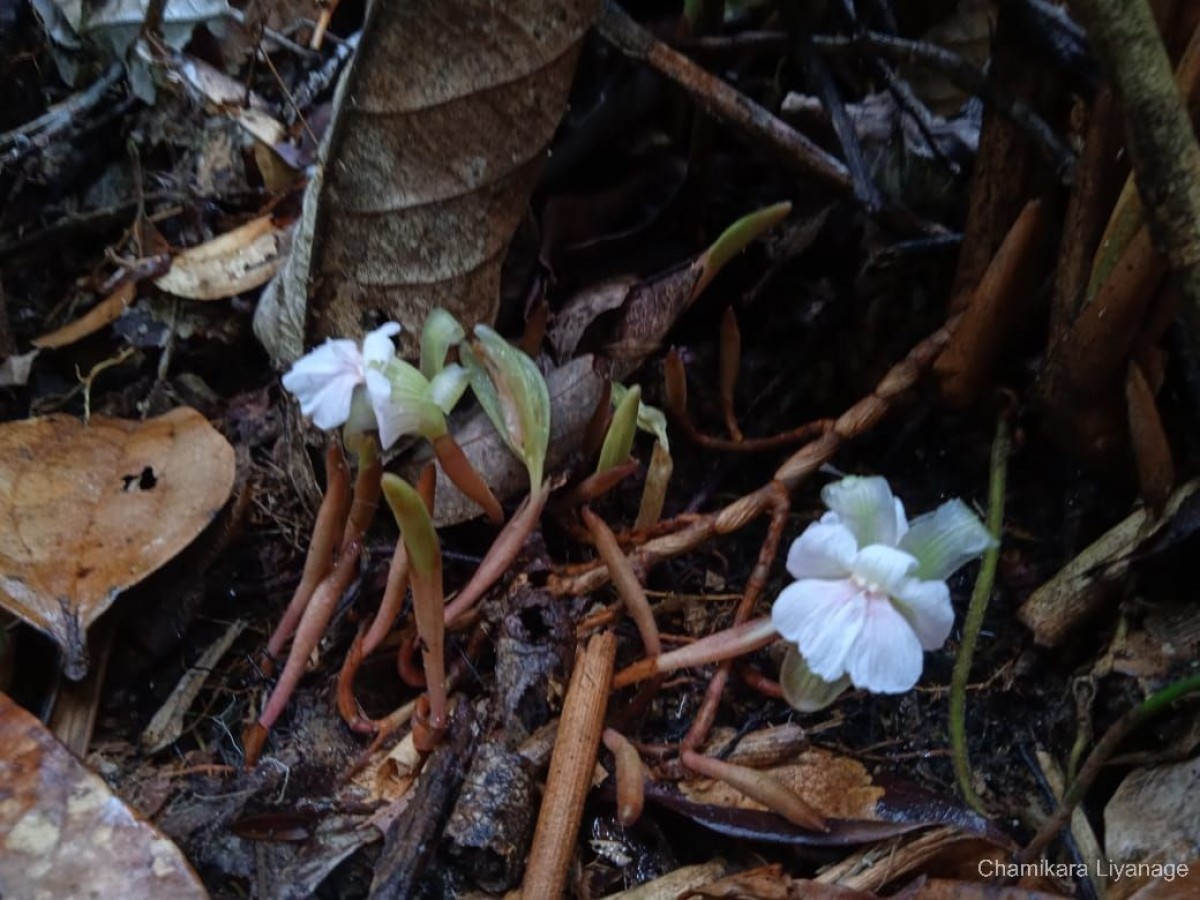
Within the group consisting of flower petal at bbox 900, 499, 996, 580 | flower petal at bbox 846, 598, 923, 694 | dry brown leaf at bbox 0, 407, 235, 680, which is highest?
flower petal at bbox 900, 499, 996, 580

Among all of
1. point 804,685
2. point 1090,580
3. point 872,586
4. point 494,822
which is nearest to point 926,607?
point 872,586

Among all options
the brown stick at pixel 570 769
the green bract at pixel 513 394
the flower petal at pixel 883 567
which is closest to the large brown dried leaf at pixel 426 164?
the green bract at pixel 513 394

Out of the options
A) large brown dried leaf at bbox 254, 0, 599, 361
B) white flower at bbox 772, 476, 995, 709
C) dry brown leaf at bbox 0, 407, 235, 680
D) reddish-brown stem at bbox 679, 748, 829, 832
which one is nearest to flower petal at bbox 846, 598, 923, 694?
white flower at bbox 772, 476, 995, 709

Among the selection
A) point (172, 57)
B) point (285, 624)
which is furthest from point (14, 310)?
point (285, 624)

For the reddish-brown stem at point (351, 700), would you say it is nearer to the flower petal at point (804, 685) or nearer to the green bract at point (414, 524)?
the green bract at point (414, 524)

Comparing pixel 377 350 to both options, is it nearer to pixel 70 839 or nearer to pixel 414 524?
pixel 414 524

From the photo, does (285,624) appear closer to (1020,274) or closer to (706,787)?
(706,787)

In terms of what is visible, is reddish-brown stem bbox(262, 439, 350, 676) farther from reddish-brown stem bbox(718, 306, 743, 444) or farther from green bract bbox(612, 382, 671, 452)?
reddish-brown stem bbox(718, 306, 743, 444)
